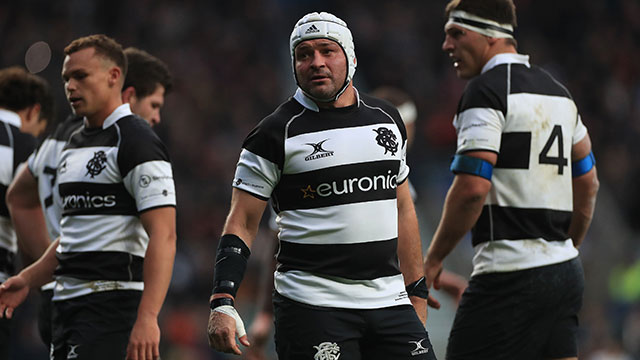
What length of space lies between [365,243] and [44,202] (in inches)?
95.8

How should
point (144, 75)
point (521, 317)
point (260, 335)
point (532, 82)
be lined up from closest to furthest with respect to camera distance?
point (521, 317)
point (532, 82)
point (144, 75)
point (260, 335)

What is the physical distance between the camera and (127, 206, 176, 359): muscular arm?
4.61 metres

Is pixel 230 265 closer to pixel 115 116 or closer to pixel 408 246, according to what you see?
pixel 408 246

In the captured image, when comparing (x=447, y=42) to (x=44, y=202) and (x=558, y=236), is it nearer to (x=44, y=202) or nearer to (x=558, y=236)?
(x=558, y=236)

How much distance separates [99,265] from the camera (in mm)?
5008

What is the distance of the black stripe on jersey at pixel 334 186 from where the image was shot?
14.0 feet

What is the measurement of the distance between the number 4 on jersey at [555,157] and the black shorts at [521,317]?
0.56m

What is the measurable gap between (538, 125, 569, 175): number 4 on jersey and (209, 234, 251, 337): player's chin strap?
6.25 ft

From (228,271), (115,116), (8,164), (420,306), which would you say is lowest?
(420,306)

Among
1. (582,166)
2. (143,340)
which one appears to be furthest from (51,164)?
(582,166)

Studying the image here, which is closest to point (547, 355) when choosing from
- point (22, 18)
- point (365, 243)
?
point (365, 243)

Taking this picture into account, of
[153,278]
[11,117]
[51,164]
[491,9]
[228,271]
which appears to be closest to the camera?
[228,271]

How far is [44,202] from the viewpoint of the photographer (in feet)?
19.0

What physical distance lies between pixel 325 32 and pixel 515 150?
1.44 m
